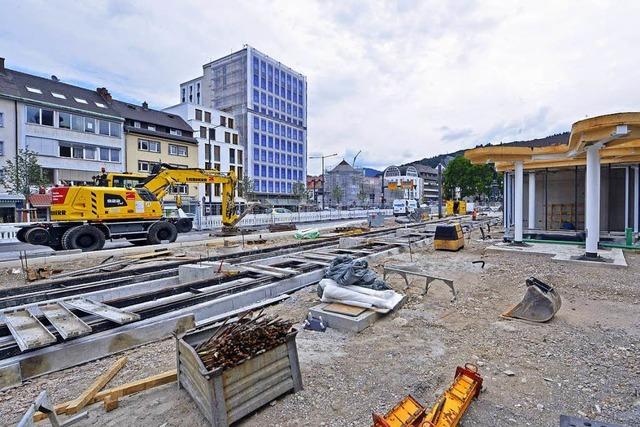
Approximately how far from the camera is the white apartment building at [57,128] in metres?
30.4

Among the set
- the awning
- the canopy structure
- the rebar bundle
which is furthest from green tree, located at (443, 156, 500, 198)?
the rebar bundle

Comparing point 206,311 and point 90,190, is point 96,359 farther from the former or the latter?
point 90,190

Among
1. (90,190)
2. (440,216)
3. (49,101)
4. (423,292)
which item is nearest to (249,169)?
(49,101)

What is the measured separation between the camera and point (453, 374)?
4066 mm

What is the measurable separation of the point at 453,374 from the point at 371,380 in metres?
0.95

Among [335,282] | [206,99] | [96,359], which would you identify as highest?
[206,99]

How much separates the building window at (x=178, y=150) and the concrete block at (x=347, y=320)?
44.2m

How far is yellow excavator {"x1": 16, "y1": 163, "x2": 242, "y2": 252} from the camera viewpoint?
13.6 meters

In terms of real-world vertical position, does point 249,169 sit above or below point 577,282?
above

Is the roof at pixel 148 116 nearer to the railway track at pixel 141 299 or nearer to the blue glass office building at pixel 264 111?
the blue glass office building at pixel 264 111

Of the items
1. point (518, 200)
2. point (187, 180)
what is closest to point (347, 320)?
point (518, 200)

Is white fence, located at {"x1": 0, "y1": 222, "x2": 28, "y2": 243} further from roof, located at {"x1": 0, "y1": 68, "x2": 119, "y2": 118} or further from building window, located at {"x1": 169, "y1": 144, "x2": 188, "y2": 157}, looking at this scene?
building window, located at {"x1": 169, "y1": 144, "x2": 188, "y2": 157}

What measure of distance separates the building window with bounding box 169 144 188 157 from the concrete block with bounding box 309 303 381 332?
44211mm

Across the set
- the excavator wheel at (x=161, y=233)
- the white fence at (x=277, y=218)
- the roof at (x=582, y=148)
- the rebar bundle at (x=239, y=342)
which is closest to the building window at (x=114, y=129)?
the white fence at (x=277, y=218)
